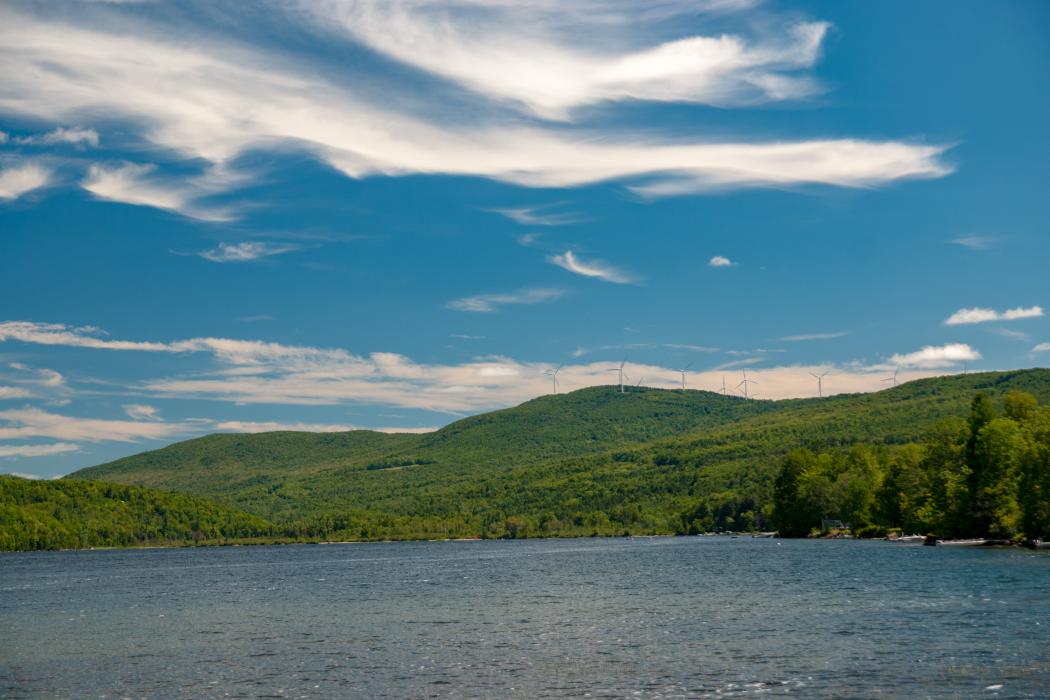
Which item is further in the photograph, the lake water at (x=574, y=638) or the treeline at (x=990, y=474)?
the treeline at (x=990, y=474)

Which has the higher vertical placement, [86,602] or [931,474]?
[931,474]

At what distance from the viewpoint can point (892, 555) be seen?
157 metres

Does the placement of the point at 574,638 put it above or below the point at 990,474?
below

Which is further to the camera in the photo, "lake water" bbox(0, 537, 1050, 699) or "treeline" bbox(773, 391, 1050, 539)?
"treeline" bbox(773, 391, 1050, 539)

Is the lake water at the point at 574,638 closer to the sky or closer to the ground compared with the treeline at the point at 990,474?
closer to the ground

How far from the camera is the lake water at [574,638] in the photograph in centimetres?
4872

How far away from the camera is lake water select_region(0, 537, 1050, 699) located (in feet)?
160

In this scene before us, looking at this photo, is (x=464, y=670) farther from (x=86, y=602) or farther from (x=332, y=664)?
(x=86, y=602)

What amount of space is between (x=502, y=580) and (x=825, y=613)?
236 feet

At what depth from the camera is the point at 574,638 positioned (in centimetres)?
6694

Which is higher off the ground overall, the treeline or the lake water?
the treeline

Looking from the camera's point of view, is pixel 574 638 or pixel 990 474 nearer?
pixel 574 638

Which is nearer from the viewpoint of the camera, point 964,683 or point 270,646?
point 964,683

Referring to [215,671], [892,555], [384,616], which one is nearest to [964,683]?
[215,671]
